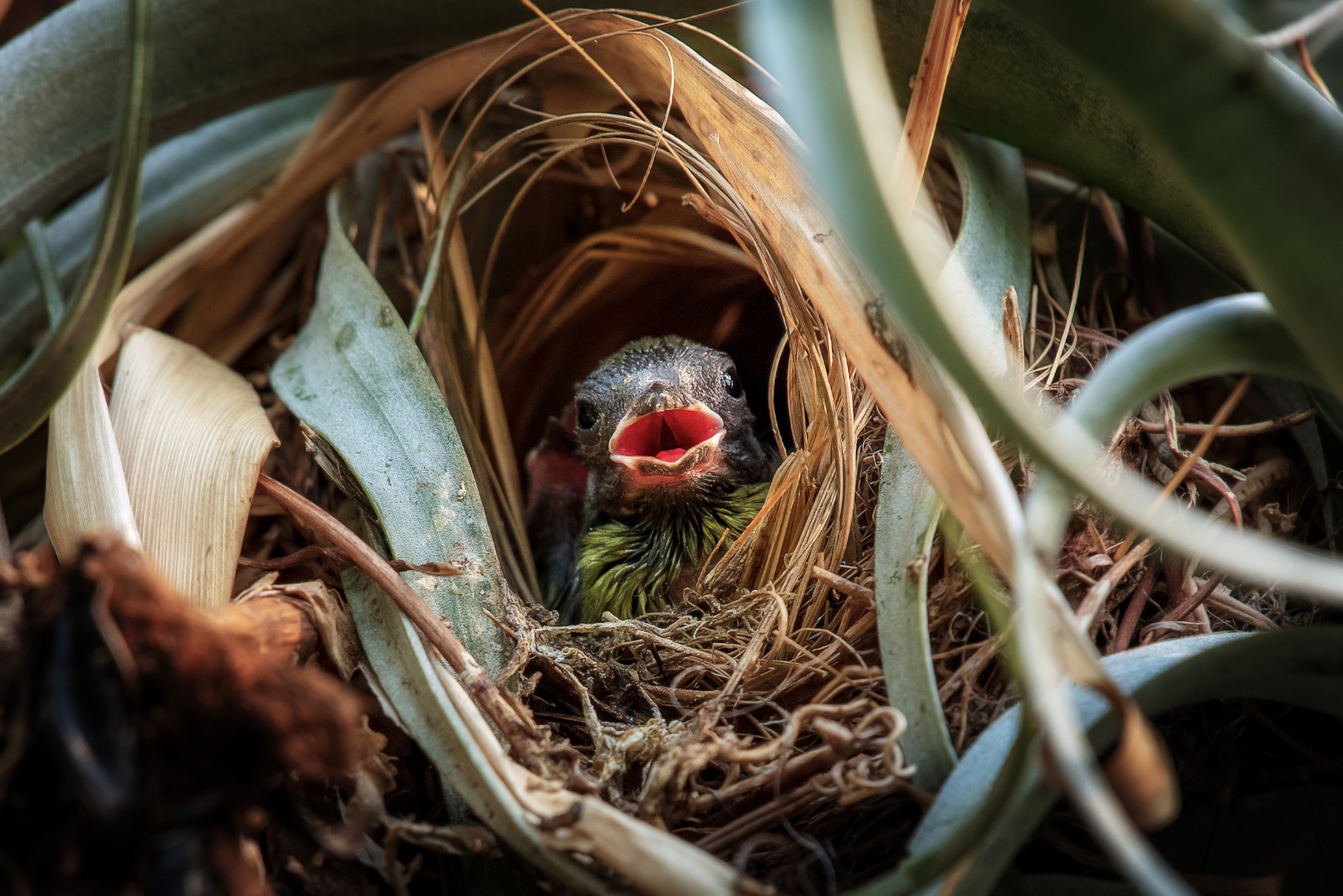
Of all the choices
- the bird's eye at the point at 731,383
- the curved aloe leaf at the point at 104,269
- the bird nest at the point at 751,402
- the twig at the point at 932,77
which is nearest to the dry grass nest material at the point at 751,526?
the bird nest at the point at 751,402

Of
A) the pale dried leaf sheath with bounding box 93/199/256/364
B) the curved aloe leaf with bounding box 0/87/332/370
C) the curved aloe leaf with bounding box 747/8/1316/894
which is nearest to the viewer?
the curved aloe leaf with bounding box 747/8/1316/894

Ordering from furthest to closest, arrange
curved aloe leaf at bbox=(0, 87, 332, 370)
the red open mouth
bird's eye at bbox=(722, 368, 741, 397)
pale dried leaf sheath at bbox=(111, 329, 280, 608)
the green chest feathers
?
bird's eye at bbox=(722, 368, 741, 397)
the green chest feathers
the red open mouth
curved aloe leaf at bbox=(0, 87, 332, 370)
pale dried leaf sheath at bbox=(111, 329, 280, 608)

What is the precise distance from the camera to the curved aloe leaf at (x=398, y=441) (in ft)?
3.45

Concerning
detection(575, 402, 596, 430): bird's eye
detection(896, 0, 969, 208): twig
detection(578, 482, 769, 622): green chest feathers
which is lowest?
detection(578, 482, 769, 622): green chest feathers

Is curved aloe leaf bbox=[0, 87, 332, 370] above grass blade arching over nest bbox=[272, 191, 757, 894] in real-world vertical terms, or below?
above

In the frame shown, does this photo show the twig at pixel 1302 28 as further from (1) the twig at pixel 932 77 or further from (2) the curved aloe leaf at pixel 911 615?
(2) the curved aloe leaf at pixel 911 615

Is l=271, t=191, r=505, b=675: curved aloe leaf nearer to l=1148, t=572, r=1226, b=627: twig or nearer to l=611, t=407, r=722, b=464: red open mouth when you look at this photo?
l=611, t=407, r=722, b=464: red open mouth

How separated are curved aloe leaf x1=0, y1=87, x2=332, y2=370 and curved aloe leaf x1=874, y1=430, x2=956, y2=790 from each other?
1307 millimetres

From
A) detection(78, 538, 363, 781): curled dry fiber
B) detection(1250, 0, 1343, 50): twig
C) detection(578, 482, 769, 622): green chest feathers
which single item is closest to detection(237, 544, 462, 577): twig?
detection(78, 538, 363, 781): curled dry fiber

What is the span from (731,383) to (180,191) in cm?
110

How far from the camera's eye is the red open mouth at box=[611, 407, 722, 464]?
152 cm

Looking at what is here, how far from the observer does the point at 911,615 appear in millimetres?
822

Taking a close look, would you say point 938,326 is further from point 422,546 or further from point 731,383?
point 731,383

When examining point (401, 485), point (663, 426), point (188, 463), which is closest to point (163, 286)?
point (188, 463)
